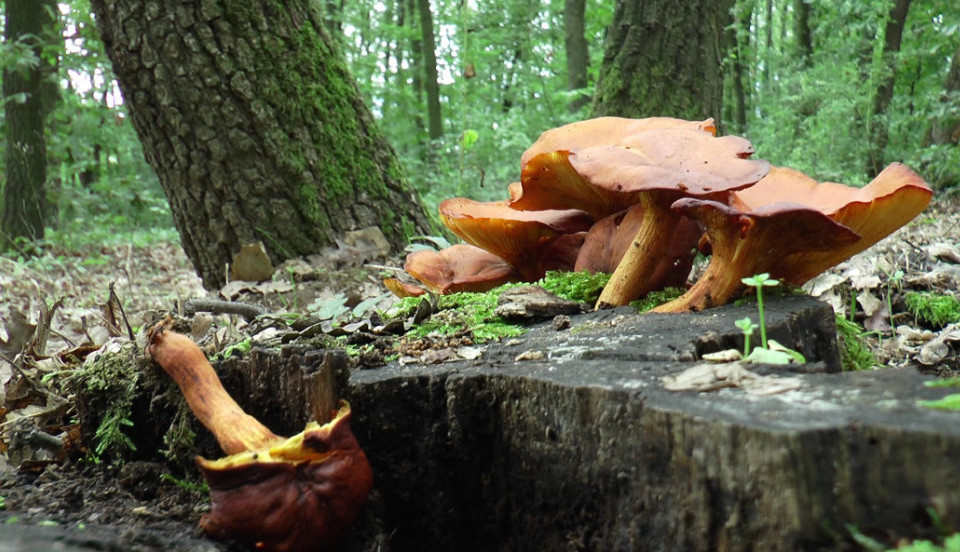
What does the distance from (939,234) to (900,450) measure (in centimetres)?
520

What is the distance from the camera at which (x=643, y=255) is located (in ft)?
A: 7.14

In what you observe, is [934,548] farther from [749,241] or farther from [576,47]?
[576,47]

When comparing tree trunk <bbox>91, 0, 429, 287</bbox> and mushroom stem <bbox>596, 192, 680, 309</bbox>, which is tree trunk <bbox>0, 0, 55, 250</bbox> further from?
mushroom stem <bbox>596, 192, 680, 309</bbox>

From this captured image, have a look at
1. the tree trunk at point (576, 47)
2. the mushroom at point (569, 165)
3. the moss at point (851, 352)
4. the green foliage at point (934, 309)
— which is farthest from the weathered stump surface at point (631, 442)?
the tree trunk at point (576, 47)

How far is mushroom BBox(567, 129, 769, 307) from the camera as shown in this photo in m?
1.89

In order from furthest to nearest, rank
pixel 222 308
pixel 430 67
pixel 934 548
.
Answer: pixel 430 67 → pixel 222 308 → pixel 934 548

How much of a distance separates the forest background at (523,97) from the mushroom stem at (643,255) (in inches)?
118

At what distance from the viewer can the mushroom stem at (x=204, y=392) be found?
1.60 m

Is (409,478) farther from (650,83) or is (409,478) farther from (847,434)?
(650,83)

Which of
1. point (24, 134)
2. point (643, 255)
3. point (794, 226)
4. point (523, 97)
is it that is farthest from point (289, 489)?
point (523, 97)

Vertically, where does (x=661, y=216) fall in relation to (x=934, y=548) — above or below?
above

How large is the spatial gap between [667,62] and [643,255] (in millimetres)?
3046

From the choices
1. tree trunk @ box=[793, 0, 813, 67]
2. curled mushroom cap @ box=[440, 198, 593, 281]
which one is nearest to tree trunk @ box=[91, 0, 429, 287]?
curled mushroom cap @ box=[440, 198, 593, 281]

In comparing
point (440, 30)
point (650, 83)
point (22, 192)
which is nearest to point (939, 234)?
point (650, 83)
